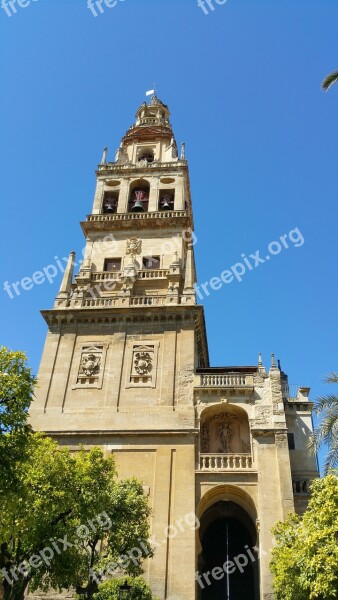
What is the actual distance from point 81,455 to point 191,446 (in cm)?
741

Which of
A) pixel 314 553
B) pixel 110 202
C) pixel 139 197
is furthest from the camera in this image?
pixel 110 202

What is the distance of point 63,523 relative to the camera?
1487 centimetres

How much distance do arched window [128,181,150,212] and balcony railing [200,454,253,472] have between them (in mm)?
17609

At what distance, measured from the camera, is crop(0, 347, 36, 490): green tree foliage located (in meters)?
11.9

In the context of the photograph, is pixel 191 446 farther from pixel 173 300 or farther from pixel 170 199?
pixel 170 199

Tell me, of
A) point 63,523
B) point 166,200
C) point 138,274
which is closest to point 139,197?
point 166,200

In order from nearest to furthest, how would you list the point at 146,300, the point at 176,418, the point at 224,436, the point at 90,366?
the point at 176,418 → the point at 224,436 → the point at 90,366 → the point at 146,300

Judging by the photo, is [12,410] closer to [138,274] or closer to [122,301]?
[122,301]

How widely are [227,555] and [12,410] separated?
54.4ft

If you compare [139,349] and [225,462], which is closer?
[225,462]

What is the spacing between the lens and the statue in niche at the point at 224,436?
25000 millimetres

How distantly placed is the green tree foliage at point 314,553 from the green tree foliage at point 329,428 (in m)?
1.54

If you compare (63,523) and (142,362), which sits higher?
(142,362)

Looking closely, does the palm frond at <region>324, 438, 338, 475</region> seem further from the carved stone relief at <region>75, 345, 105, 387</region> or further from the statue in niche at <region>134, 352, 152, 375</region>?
the carved stone relief at <region>75, 345, 105, 387</region>
